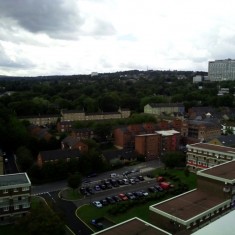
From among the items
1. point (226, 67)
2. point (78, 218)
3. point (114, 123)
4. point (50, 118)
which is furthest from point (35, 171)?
point (226, 67)

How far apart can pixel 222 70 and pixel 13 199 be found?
16707cm

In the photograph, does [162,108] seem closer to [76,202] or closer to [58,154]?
[58,154]

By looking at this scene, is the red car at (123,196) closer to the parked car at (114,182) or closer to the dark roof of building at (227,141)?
the parked car at (114,182)

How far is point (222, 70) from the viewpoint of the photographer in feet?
587

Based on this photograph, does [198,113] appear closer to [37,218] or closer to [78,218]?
[78,218]

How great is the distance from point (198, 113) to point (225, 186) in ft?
192

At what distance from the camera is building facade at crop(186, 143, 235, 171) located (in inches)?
1606

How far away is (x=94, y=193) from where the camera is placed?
36438 mm

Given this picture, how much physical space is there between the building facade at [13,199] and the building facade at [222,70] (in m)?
163

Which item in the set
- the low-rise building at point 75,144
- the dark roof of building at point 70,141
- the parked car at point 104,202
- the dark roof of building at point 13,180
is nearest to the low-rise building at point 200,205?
the parked car at point 104,202

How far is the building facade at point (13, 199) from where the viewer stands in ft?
95.6

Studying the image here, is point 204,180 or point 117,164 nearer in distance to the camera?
point 204,180

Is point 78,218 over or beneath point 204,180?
beneath

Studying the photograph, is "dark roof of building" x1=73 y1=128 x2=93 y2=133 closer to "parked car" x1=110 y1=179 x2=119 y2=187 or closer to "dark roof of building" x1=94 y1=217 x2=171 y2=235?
"parked car" x1=110 y1=179 x2=119 y2=187
